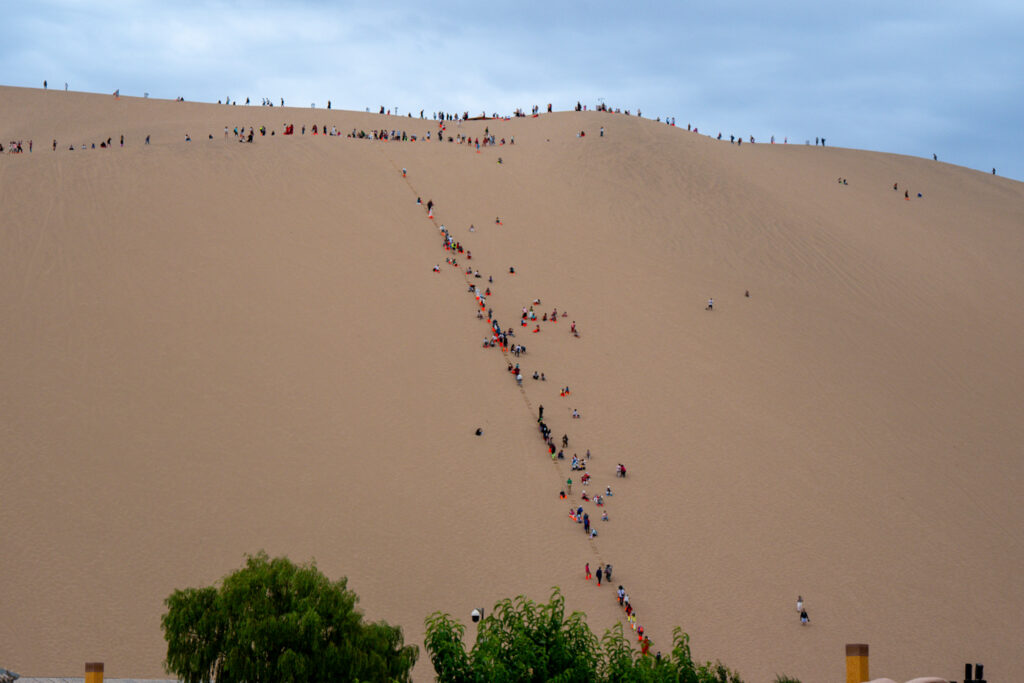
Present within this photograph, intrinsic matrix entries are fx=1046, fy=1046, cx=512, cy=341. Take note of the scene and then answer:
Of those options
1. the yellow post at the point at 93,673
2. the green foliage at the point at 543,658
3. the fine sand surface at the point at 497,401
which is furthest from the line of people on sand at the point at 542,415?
the yellow post at the point at 93,673

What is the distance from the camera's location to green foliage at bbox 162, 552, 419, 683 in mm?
12305

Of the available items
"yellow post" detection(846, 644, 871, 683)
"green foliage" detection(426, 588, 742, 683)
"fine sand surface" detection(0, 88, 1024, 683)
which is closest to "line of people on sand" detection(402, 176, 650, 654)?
"fine sand surface" detection(0, 88, 1024, 683)

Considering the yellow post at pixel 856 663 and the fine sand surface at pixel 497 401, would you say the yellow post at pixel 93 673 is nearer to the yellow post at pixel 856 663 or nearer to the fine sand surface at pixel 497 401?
the yellow post at pixel 856 663

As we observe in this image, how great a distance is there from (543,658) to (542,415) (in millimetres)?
18578

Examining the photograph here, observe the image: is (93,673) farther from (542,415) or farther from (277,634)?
(542,415)

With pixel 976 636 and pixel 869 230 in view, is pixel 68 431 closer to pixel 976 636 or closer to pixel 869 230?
pixel 976 636

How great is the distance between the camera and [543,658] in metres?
9.66

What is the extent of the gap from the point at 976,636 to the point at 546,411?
38.7 feet

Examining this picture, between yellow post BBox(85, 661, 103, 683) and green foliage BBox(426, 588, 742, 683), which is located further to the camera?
green foliage BBox(426, 588, 742, 683)

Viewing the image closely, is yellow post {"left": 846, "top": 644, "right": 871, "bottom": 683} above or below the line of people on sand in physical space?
below

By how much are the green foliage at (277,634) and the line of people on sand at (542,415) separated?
5.95m

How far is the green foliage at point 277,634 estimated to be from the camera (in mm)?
12305

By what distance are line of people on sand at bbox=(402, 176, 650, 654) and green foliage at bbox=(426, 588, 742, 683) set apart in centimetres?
740

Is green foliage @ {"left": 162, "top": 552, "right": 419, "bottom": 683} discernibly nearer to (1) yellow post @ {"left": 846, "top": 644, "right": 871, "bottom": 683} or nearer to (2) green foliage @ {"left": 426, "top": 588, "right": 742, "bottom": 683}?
(2) green foliage @ {"left": 426, "top": 588, "right": 742, "bottom": 683}
